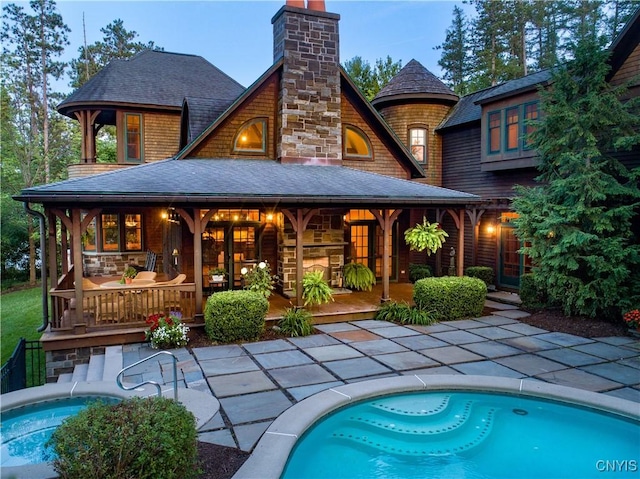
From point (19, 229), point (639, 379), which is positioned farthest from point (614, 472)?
point (19, 229)

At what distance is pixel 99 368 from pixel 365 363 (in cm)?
439

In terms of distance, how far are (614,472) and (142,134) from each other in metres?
16.1

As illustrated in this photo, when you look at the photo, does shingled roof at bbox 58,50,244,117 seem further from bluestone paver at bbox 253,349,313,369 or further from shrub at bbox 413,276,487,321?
bluestone paver at bbox 253,349,313,369

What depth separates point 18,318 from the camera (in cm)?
1388

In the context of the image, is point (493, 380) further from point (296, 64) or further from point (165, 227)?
point (165, 227)

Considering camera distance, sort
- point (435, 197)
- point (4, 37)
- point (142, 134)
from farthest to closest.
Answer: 1. point (4, 37)
2. point (142, 134)
3. point (435, 197)

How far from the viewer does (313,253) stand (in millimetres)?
12039

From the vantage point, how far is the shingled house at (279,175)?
8.51 metres

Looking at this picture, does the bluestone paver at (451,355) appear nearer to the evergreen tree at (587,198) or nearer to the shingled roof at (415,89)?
the evergreen tree at (587,198)

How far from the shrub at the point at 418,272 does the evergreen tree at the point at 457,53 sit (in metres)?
18.7

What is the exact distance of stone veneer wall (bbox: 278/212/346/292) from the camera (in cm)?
1185

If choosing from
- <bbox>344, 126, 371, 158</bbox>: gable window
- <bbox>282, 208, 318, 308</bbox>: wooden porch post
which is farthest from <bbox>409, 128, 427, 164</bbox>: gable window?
Answer: <bbox>282, 208, 318, 308</bbox>: wooden porch post

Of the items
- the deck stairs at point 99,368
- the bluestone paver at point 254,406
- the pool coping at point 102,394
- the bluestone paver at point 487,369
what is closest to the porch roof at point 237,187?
the deck stairs at point 99,368

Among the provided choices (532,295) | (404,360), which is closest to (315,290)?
(404,360)
